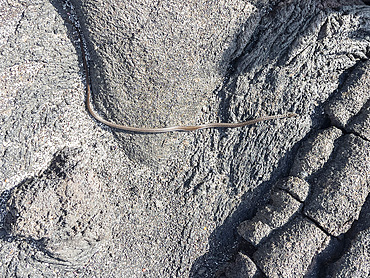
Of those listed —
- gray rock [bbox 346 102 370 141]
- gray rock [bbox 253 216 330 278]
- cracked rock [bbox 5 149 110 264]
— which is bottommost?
cracked rock [bbox 5 149 110 264]

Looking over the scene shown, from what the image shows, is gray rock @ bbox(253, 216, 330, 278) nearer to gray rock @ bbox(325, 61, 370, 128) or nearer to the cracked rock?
gray rock @ bbox(325, 61, 370, 128)

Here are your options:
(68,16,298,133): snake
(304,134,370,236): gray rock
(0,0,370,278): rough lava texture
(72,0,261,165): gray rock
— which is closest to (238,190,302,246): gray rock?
(0,0,370,278): rough lava texture

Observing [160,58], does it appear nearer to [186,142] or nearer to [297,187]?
[186,142]

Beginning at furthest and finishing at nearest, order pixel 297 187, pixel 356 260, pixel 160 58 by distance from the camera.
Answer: pixel 297 187, pixel 160 58, pixel 356 260

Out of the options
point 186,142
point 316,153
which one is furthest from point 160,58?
point 316,153

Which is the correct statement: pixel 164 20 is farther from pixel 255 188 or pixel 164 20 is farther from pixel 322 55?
pixel 255 188

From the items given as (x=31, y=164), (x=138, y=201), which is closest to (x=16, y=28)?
(x=31, y=164)

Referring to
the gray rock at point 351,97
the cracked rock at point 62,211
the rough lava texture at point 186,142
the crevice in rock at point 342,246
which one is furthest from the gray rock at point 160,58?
the crevice in rock at point 342,246
